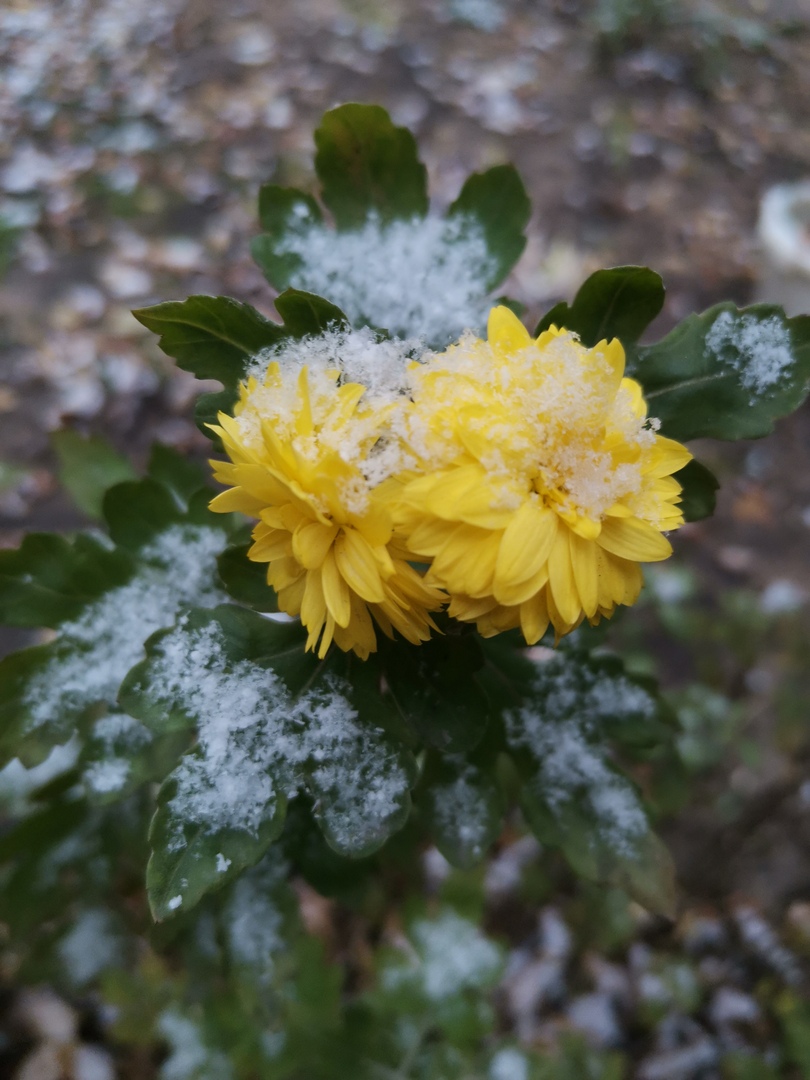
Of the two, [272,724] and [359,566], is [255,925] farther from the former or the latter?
[359,566]

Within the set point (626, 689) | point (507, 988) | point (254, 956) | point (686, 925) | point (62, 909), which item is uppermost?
point (626, 689)

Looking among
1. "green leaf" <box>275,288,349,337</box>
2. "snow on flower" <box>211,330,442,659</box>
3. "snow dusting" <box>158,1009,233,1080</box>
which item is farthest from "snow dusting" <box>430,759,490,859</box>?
"snow dusting" <box>158,1009,233,1080</box>

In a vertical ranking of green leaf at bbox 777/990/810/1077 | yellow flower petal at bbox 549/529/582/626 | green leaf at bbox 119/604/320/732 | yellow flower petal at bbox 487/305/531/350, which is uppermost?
yellow flower petal at bbox 487/305/531/350

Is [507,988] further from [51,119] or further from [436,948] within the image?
[51,119]

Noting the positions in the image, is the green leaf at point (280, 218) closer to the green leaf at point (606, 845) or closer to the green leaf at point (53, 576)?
the green leaf at point (53, 576)

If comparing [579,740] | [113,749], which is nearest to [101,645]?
[113,749]

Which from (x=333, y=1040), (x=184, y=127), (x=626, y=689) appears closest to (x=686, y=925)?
(x=333, y=1040)

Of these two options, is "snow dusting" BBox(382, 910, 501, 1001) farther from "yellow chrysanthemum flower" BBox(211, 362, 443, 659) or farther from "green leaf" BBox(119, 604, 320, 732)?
"yellow chrysanthemum flower" BBox(211, 362, 443, 659)
